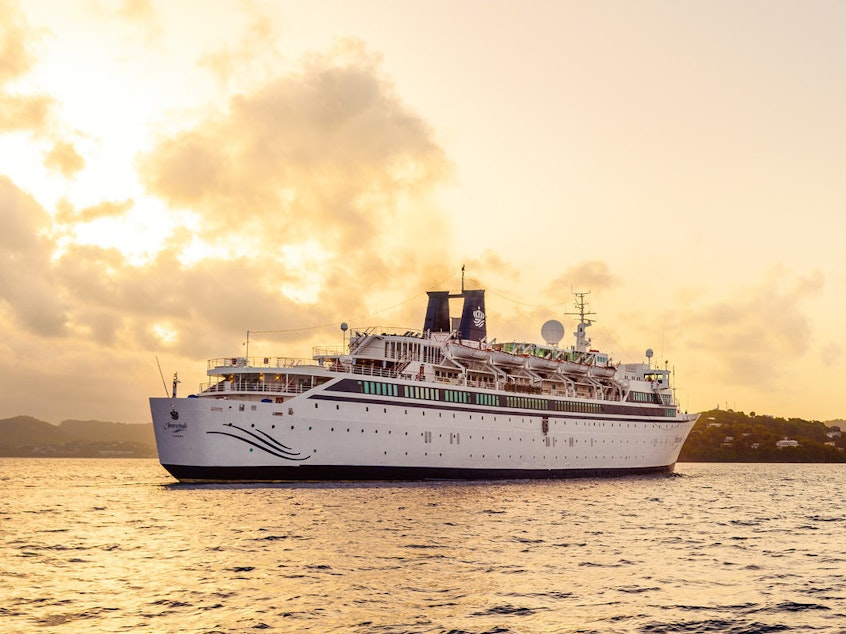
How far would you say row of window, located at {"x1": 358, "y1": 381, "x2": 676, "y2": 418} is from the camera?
57.6 meters

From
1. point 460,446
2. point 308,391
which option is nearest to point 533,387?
point 460,446

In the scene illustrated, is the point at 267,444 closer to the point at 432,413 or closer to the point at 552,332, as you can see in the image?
the point at 432,413

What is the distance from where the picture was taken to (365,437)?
56031 mm

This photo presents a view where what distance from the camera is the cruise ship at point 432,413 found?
5178cm

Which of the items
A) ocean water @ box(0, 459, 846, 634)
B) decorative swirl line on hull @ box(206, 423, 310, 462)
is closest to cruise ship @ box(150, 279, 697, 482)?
decorative swirl line on hull @ box(206, 423, 310, 462)

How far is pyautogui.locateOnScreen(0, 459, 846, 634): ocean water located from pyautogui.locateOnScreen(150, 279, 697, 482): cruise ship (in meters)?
6.73

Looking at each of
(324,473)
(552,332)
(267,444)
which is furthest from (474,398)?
(552,332)

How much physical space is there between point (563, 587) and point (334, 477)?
1393 inches

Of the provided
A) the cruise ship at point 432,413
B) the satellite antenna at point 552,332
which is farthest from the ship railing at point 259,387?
the satellite antenna at point 552,332

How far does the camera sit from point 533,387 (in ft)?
247

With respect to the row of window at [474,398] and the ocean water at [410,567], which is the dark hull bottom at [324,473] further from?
the ocean water at [410,567]

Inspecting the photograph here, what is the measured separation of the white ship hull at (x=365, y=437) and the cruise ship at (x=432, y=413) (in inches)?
3.6

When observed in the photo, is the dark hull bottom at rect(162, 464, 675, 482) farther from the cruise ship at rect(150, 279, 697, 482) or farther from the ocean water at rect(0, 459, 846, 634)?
the ocean water at rect(0, 459, 846, 634)

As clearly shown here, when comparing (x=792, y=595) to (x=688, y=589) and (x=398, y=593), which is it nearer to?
(x=688, y=589)
